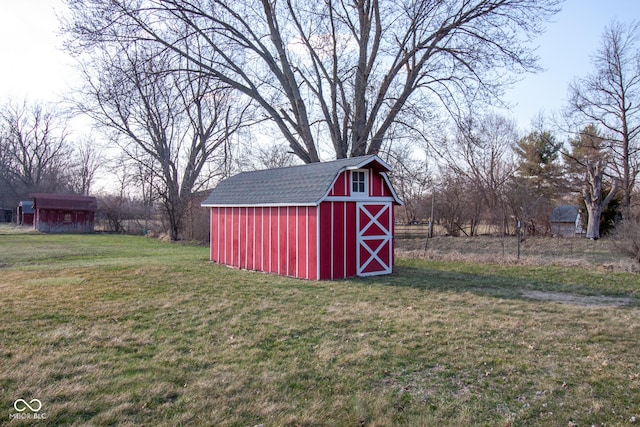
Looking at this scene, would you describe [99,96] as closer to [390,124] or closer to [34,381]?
[390,124]

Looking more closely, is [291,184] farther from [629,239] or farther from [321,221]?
[629,239]

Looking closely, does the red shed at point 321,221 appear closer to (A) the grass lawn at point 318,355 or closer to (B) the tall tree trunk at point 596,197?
(A) the grass lawn at point 318,355

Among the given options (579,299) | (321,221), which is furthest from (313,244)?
(579,299)

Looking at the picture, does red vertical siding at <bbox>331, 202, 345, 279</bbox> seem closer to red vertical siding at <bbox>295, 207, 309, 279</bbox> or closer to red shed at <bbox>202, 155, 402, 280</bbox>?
red shed at <bbox>202, 155, 402, 280</bbox>

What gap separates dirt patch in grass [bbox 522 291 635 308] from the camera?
8.32 metres

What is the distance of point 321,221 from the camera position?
1131 cm

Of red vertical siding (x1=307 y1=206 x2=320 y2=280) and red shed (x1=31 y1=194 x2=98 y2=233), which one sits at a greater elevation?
red shed (x1=31 y1=194 x2=98 y2=233)

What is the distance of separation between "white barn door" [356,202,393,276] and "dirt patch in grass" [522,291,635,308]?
13.3ft

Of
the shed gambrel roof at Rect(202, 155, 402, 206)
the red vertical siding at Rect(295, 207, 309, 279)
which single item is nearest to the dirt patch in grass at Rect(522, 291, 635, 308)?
the shed gambrel roof at Rect(202, 155, 402, 206)

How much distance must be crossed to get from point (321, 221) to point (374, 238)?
191cm

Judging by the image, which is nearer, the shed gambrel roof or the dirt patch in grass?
the dirt patch in grass

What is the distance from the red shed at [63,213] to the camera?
1421 inches

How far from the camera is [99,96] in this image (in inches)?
638

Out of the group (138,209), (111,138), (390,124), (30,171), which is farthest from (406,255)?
(30,171)
